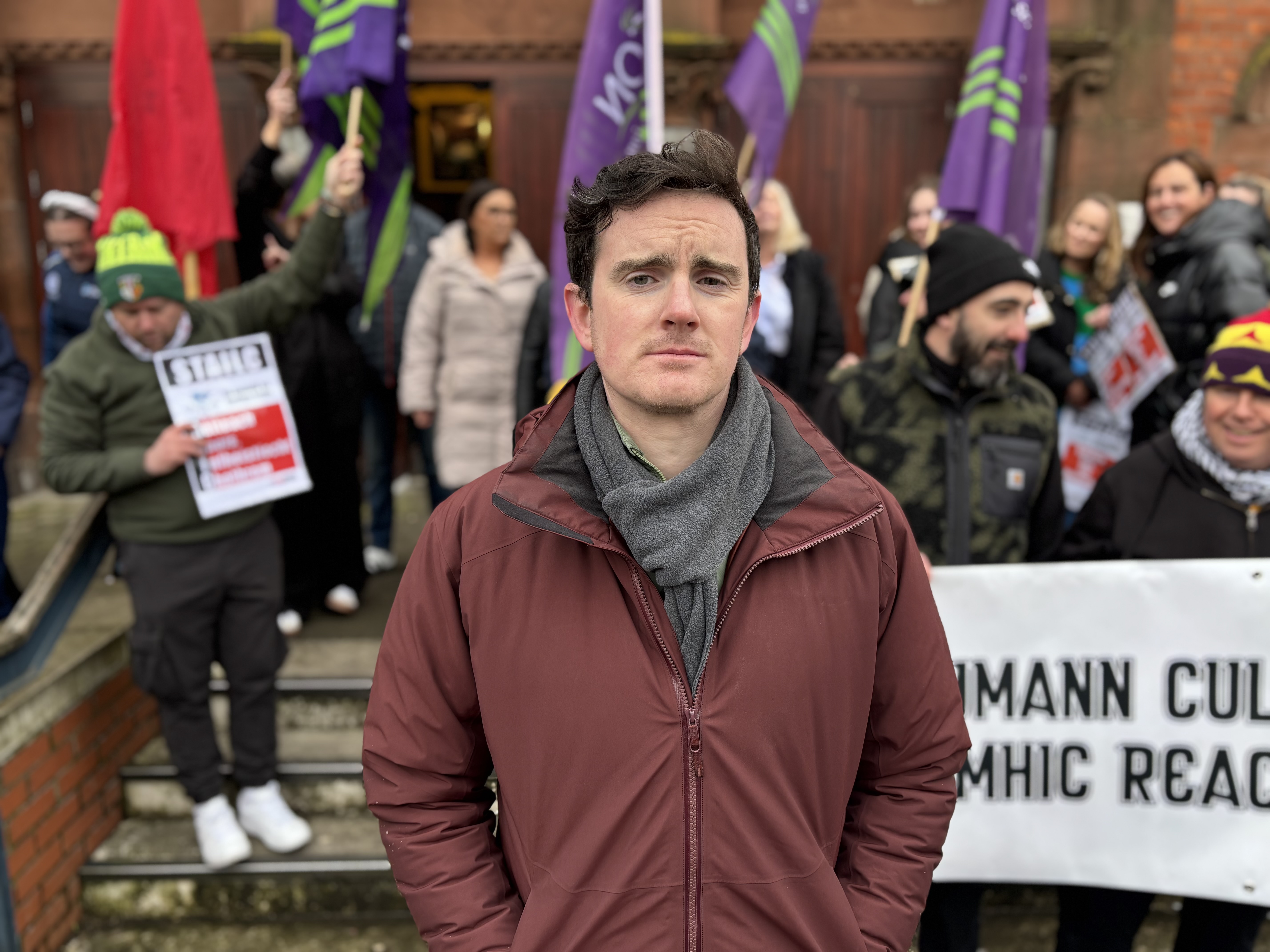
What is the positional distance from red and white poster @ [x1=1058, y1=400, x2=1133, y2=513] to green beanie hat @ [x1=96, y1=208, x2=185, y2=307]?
136 inches

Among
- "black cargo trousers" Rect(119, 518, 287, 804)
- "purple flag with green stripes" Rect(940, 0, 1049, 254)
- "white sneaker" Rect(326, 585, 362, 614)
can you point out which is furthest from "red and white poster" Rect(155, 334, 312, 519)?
"purple flag with green stripes" Rect(940, 0, 1049, 254)

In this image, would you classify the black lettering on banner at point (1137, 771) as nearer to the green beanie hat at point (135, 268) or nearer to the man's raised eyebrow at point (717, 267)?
the man's raised eyebrow at point (717, 267)

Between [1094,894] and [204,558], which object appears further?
[204,558]

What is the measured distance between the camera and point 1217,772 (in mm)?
2723

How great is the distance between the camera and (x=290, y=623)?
15.4 feet

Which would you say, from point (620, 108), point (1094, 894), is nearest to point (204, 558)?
point (620, 108)

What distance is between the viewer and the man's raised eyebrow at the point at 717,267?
156 centimetres

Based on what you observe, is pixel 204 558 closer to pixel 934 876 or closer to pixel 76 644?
pixel 76 644

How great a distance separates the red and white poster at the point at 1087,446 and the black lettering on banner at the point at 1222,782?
1.73m

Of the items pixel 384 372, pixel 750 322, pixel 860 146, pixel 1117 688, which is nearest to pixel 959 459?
pixel 1117 688

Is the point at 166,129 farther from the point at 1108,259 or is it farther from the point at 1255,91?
the point at 1255,91

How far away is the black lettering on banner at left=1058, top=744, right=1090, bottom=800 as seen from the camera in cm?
279

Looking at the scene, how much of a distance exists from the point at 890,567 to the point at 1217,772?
165 centimetres

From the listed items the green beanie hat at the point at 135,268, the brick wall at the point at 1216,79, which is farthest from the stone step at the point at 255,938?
the brick wall at the point at 1216,79
